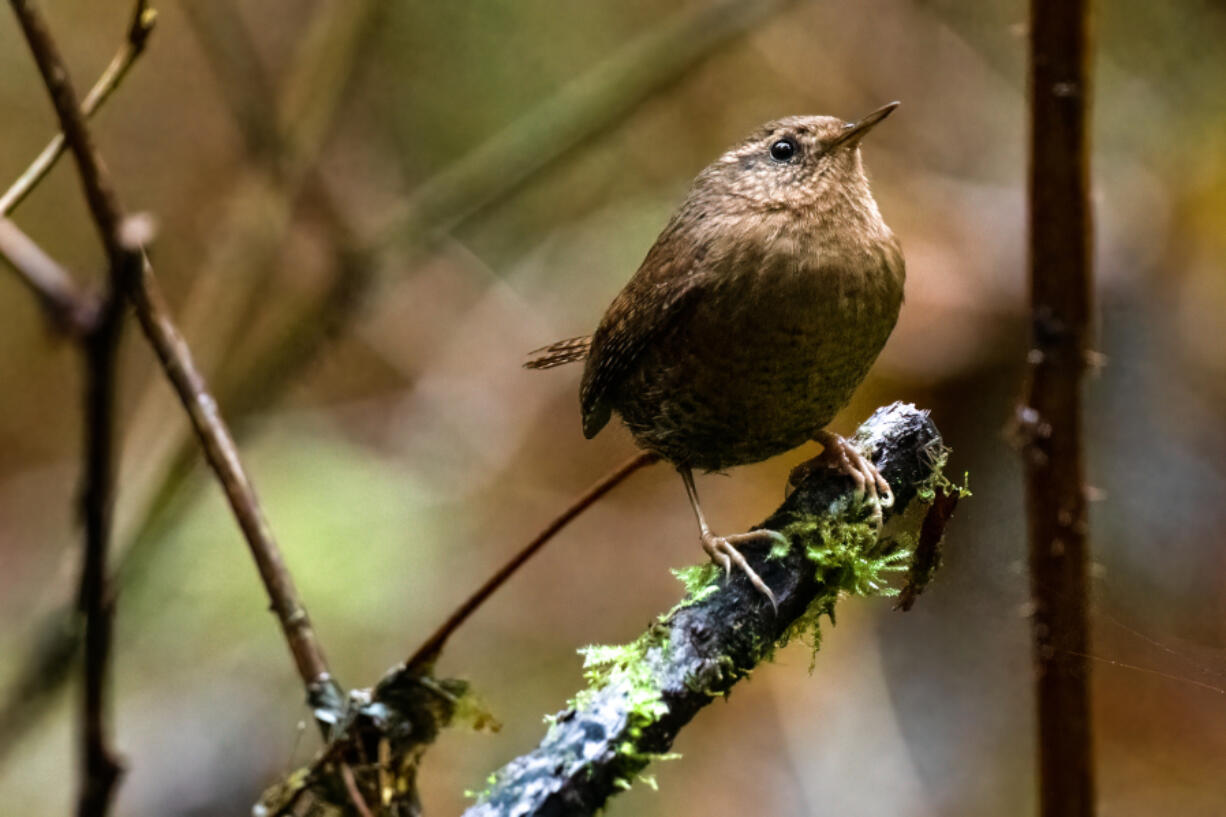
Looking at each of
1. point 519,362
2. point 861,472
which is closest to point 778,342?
point 861,472

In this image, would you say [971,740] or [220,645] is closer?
[971,740]

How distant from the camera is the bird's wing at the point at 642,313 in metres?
1.62

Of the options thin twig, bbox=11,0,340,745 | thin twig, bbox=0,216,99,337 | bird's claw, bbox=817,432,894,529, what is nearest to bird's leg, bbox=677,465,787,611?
bird's claw, bbox=817,432,894,529

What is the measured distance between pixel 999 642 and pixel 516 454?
7.57 feet

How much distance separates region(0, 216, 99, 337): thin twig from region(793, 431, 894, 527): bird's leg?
85cm

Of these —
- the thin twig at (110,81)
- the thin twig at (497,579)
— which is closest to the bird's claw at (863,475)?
the thin twig at (497,579)

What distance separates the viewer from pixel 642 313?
1.69 meters

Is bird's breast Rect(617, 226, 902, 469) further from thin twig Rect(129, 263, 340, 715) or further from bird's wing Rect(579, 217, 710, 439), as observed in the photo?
thin twig Rect(129, 263, 340, 715)

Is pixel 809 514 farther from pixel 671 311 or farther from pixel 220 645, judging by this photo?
pixel 220 645

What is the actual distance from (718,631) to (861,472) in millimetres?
280

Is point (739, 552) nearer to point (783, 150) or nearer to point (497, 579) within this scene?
point (497, 579)

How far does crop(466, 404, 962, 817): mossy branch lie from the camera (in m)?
1.07

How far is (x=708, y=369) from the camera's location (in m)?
1.56

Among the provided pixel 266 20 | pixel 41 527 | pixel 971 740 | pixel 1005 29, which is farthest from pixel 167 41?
pixel 971 740
